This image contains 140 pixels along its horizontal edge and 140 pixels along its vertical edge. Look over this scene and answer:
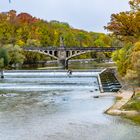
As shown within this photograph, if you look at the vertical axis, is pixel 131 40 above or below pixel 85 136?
above

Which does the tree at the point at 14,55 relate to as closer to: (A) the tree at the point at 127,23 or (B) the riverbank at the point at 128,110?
(A) the tree at the point at 127,23

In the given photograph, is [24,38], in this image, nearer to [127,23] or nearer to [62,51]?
[62,51]

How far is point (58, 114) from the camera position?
142ft

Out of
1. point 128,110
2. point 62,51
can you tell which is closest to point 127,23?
point 128,110

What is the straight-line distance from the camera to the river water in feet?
113

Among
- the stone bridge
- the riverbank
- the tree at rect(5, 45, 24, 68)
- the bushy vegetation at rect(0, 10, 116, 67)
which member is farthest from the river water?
the stone bridge

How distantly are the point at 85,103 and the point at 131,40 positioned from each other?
100 ft

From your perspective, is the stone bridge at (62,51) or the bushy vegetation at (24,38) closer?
the bushy vegetation at (24,38)

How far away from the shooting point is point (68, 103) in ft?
165

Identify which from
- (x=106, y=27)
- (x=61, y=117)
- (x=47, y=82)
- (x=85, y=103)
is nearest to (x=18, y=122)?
(x=61, y=117)

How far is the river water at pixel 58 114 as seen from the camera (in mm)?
34469

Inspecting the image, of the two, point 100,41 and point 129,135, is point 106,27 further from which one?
point 100,41

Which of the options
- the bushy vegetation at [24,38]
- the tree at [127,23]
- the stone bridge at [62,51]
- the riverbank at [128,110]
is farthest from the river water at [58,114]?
the stone bridge at [62,51]

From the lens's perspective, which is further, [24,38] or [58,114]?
[24,38]
